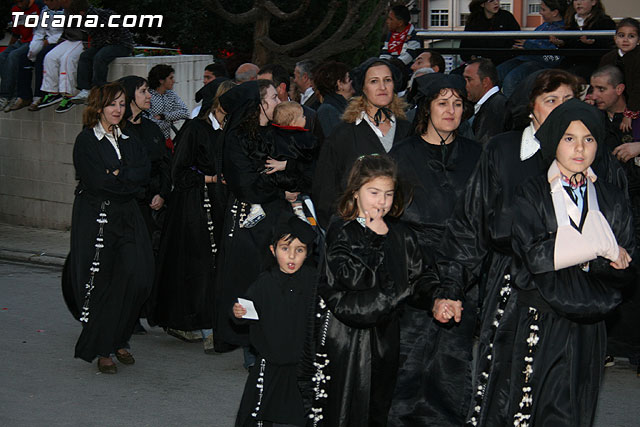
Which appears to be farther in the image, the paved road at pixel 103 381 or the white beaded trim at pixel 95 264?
the white beaded trim at pixel 95 264

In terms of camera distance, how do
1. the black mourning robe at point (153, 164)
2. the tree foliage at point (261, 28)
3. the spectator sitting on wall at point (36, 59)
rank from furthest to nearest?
1. the tree foliage at point (261, 28)
2. the spectator sitting on wall at point (36, 59)
3. the black mourning robe at point (153, 164)

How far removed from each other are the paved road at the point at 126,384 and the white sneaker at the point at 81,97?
3934mm

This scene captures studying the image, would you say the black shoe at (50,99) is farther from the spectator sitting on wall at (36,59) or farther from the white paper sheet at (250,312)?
the white paper sheet at (250,312)

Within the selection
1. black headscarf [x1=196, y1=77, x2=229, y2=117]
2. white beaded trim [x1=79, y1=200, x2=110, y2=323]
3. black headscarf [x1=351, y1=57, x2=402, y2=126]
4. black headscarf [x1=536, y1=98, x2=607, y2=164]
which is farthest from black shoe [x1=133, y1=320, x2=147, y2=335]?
black headscarf [x1=536, y1=98, x2=607, y2=164]

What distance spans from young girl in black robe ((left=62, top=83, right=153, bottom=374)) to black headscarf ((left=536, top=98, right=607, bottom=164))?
386 cm

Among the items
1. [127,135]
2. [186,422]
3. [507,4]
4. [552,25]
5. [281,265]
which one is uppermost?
[507,4]

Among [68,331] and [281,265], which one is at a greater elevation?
[281,265]

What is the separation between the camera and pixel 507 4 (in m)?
36.0

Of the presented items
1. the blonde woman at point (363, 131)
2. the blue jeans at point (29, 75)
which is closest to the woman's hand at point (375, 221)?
the blonde woman at point (363, 131)

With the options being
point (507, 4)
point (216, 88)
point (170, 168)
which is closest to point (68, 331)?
point (170, 168)

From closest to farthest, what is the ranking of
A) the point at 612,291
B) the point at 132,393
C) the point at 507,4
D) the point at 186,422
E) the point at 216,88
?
the point at 612,291
the point at 186,422
the point at 132,393
the point at 216,88
the point at 507,4

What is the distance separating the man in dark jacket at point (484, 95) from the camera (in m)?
9.05

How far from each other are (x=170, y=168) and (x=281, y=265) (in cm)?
312

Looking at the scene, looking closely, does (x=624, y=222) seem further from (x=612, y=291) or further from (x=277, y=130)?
(x=277, y=130)
